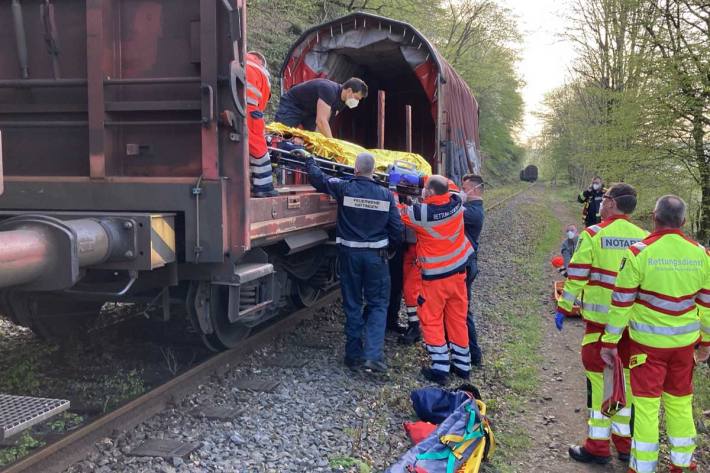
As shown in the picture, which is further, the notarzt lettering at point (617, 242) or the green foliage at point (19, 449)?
the notarzt lettering at point (617, 242)

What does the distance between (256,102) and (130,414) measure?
2.43 metres

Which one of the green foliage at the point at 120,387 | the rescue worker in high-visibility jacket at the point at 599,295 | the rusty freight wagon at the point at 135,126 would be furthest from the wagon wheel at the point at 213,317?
the rescue worker in high-visibility jacket at the point at 599,295

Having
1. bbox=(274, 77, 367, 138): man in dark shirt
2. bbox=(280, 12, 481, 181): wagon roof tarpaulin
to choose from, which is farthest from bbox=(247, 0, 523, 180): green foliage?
bbox=(274, 77, 367, 138): man in dark shirt

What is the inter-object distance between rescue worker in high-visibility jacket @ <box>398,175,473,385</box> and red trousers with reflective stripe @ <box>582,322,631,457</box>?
1.43 metres

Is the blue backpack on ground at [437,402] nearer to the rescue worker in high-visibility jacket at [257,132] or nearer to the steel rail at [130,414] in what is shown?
the steel rail at [130,414]

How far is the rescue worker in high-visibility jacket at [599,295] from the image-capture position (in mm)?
4152

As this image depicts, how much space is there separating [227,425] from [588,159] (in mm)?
14895

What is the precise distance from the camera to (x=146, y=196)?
393 centimetres

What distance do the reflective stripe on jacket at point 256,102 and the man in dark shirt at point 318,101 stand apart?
1.83 meters

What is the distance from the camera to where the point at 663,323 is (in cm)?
363

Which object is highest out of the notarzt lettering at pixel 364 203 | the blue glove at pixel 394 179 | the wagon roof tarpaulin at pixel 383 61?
the wagon roof tarpaulin at pixel 383 61

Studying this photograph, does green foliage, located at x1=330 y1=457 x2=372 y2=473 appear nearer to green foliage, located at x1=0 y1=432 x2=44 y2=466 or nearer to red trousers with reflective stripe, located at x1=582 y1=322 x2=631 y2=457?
red trousers with reflective stripe, located at x1=582 y1=322 x2=631 y2=457

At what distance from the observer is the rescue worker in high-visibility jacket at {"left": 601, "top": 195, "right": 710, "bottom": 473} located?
3.62m

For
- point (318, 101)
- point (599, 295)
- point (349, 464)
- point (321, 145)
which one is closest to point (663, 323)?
point (599, 295)
